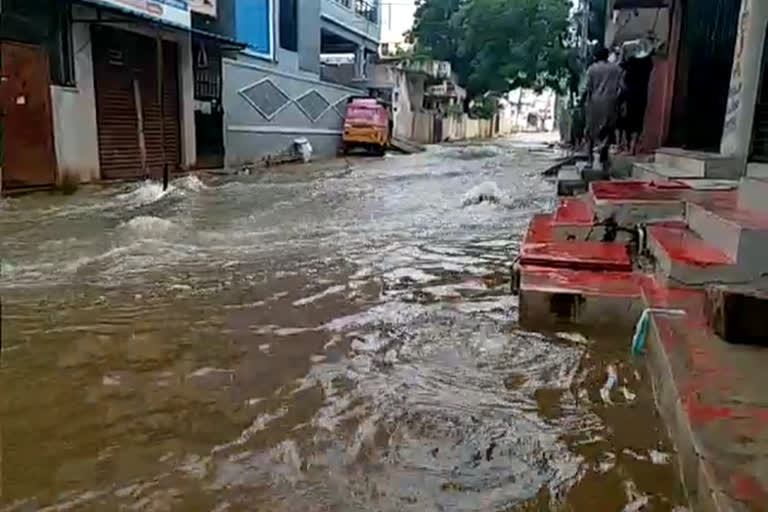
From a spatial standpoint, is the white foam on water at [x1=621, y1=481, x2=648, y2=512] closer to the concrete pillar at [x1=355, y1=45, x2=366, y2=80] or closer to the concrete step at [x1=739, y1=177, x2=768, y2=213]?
the concrete step at [x1=739, y1=177, x2=768, y2=213]

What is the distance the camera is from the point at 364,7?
3192 centimetres

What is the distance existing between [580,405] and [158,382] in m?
1.72

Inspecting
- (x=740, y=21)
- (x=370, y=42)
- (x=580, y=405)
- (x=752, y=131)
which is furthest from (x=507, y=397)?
(x=370, y=42)

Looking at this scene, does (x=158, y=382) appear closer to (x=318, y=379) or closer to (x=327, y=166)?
(x=318, y=379)

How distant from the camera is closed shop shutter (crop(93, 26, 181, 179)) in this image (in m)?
12.4

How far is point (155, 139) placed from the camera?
46.1 feet

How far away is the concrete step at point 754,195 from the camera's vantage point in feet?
12.3

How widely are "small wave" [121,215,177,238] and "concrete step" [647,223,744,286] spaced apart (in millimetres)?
4715

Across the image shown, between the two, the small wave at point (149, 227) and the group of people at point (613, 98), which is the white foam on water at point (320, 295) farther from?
the group of people at point (613, 98)

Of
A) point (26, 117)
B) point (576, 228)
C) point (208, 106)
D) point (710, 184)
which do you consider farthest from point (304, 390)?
point (208, 106)

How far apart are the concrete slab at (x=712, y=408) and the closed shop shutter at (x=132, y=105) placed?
451 inches

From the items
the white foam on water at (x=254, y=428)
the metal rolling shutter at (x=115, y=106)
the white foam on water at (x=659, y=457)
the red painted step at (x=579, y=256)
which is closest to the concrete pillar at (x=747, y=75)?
the red painted step at (x=579, y=256)

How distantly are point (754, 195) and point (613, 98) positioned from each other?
5.05 m

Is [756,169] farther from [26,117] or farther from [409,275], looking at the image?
[26,117]
